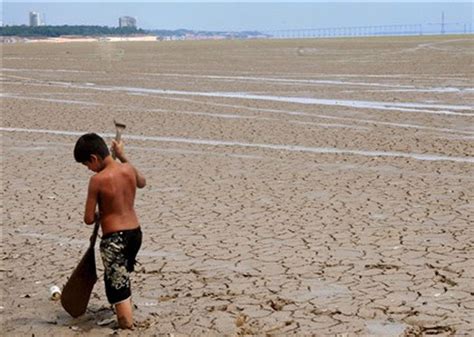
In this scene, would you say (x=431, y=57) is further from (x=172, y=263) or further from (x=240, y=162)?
(x=172, y=263)

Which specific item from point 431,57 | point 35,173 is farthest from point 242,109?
point 431,57

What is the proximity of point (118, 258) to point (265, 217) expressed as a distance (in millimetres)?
3692

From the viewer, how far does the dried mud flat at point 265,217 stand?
6086 millimetres

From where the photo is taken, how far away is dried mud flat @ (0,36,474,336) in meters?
6.09

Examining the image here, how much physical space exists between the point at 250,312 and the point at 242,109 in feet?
47.9

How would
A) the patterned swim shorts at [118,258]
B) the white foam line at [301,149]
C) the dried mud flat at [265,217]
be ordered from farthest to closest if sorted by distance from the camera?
the white foam line at [301,149]
the dried mud flat at [265,217]
the patterned swim shorts at [118,258]

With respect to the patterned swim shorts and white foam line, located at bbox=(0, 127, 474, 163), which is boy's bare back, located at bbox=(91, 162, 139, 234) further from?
white foam line, located at bbox=(0, 127, 474, 163)

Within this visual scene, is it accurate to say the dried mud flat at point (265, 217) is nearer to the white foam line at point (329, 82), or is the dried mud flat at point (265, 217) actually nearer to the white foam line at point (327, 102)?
the white foam line at point (327, 102)

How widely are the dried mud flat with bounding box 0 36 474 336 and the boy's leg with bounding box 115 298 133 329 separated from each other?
0.07 metres

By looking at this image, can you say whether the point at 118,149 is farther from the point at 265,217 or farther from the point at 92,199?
the point at 265,217

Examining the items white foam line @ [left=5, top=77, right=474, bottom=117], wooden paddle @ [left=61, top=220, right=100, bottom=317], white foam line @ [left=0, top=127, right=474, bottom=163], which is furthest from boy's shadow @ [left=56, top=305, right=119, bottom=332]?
white foam line @ [left=5, top=77, right=474, bottom=117]

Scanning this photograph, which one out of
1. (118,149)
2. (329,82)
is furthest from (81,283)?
(329,82)

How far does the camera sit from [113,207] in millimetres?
5590

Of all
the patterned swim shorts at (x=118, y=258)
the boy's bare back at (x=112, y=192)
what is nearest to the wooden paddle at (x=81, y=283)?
the patterned swim shorts at (x=118, y=258)
